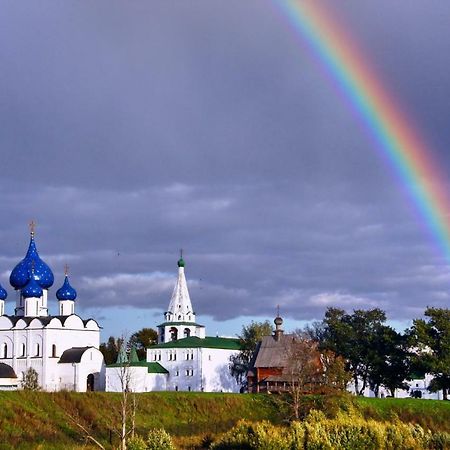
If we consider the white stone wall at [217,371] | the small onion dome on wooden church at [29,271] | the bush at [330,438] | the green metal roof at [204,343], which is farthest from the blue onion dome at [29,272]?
the bush at [330,438]

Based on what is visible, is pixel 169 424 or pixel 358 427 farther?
pixel 169 424

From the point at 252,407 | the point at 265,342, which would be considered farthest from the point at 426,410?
the point at 265,342

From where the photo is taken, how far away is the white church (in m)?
78.9


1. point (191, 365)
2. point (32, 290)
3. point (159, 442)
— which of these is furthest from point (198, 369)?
point (159, 442)

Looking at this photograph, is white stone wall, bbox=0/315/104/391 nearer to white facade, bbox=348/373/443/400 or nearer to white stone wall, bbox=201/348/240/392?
white stone wall, bbox=201/348/240/392

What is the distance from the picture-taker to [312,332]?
9269cm

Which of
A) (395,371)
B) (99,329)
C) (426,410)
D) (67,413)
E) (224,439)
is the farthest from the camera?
(99,329)

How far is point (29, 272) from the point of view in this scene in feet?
263

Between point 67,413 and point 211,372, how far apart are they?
40259 mm

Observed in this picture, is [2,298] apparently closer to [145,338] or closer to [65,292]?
[65,292]

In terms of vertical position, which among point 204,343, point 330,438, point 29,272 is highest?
point 29,272

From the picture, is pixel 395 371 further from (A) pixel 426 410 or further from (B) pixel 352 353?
(A) pixel 426 410

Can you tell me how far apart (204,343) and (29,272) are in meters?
20.1

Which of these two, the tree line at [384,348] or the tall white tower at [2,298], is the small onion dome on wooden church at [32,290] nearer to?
the tall white tower at [2,298]
